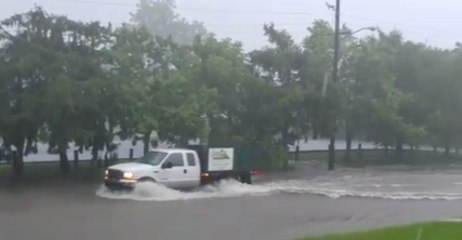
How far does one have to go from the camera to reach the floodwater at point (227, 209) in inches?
757

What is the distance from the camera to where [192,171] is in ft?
98.7

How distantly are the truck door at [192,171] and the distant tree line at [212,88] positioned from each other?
12.9ft

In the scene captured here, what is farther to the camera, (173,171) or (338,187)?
(338,187)

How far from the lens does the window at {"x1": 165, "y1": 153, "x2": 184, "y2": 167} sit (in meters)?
29.5

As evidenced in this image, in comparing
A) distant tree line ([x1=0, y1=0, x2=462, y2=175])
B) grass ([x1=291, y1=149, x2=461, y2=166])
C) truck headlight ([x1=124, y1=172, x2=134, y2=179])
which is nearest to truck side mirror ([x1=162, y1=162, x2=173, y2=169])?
truck headlight ([x1=124, y1=172, x2=134, y2=179])

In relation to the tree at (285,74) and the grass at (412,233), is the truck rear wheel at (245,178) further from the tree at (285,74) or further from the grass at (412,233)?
the grass at (412,233)

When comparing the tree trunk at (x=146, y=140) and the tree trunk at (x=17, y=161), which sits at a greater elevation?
the tree trunk at (x=146, y=140)

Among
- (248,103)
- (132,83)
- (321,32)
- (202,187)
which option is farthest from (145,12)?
(202,187)

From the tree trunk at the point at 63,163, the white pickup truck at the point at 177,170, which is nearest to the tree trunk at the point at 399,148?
the tree trunk at the point at 63,163

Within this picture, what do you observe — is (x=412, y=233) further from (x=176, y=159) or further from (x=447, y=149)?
(x=447, y=149)

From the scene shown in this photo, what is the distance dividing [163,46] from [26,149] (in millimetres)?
8330

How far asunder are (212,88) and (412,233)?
1006 inches

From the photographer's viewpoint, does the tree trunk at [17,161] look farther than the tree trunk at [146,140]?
No

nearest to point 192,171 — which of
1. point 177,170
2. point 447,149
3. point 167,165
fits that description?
point 177,170
